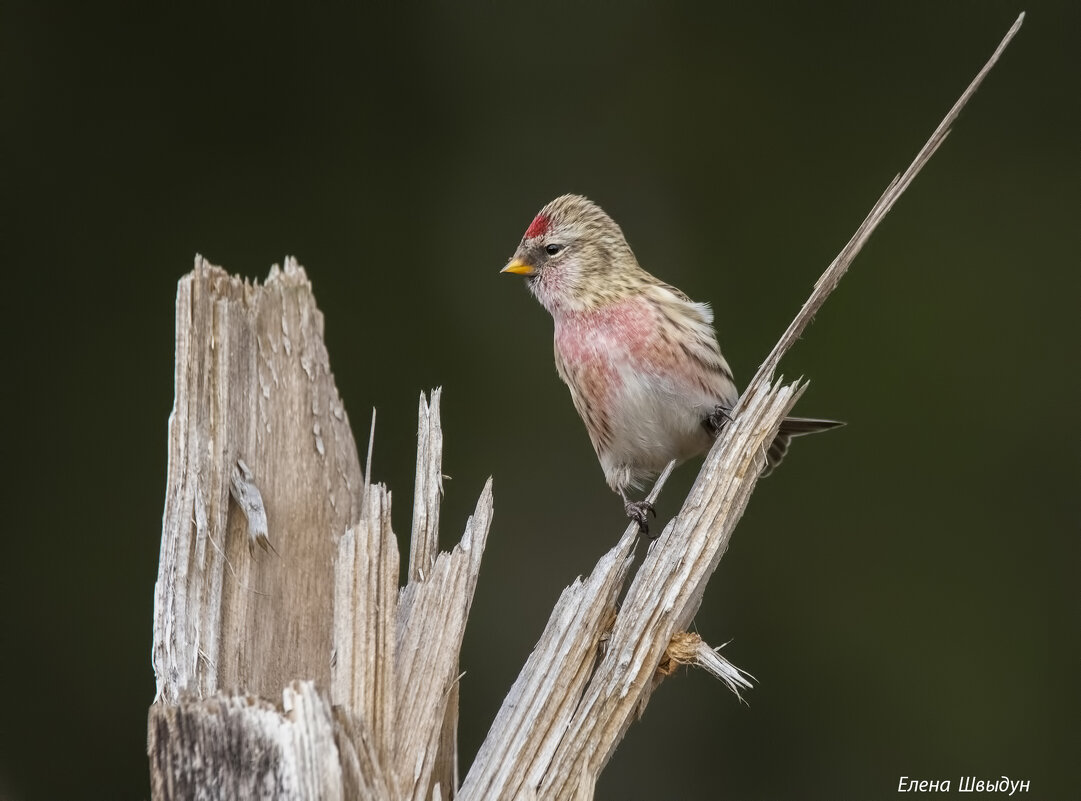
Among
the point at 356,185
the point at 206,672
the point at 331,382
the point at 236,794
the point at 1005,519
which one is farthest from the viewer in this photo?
the point at 356,185

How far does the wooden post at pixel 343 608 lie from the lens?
2055 millimetres

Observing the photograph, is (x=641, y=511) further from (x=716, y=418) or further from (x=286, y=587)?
(x=286, y=587)

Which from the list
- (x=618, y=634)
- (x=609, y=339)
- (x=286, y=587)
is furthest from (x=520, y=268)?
(x=618, y=634)

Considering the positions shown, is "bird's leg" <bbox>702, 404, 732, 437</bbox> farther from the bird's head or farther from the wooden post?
the wooden post

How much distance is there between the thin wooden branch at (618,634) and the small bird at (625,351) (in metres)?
0.76

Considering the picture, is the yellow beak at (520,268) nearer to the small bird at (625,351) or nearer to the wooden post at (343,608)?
the small bird at (625,351)

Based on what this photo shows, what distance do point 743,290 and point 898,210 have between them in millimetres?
809

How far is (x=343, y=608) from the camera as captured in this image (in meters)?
2.24

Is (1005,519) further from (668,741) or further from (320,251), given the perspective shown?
(320,251)

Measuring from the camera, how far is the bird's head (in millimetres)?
3432

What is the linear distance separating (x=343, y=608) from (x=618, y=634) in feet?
1.62

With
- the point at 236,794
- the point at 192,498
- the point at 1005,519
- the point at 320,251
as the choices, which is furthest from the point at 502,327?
the point at 236,794

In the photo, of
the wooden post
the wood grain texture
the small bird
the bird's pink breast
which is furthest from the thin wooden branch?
the bird's pink breast

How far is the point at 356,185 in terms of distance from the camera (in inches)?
234
